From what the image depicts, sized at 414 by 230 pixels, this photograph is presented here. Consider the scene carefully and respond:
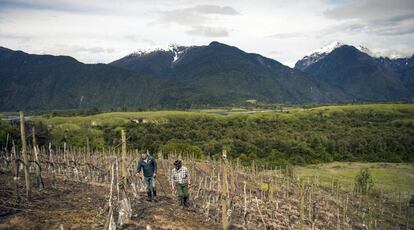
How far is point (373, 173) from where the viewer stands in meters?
70.8

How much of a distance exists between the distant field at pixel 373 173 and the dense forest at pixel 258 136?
4340 mm

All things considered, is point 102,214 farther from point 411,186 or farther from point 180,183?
point 411,186

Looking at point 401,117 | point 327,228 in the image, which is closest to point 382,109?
point 401,117

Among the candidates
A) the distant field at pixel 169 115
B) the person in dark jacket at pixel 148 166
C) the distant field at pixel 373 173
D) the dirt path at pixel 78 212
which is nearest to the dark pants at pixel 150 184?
the person in dark jacket at pixel 148 166

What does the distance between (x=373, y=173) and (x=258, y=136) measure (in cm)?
2612

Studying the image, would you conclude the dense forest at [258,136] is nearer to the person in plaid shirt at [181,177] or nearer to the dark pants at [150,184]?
the dark pants at [150,184]

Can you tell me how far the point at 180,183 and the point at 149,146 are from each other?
192 feet

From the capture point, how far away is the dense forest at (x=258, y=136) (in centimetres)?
7588

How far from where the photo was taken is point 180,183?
56.3 ft

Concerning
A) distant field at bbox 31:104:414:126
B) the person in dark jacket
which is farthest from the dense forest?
the person in dark jacket

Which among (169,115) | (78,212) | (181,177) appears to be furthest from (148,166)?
(169,115)

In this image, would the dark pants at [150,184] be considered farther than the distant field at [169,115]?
No

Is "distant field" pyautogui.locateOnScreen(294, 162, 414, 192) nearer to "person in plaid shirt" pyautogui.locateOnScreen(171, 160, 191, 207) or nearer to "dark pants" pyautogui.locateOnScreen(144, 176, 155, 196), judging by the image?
"person in plaid shirt" pyautogui.locateOnScreen(171, 160, 191, 207)

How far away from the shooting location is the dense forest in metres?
75.9
